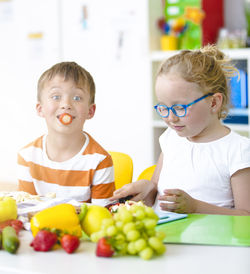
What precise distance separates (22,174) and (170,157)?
54 cm

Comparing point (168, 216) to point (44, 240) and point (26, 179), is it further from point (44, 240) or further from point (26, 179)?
point (26, 179)

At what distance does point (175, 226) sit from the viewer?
1225 millimetres

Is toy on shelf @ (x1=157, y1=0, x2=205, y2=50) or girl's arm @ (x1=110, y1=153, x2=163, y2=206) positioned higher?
toy on shelf @ (x1=157, y1=0, x2=205, y2=50)

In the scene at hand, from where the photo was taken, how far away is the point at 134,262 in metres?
0.98

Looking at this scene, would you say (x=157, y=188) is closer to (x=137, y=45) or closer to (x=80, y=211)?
(x=80, y=211)

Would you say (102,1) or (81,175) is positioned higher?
(102,1)

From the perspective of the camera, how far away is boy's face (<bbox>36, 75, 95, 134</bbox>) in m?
1.73

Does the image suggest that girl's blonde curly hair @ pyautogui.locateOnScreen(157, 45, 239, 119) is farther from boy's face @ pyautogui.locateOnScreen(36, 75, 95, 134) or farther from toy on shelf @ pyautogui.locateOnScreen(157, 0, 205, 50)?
toy on shelf @ pyautogui.locateOnScreen(157, 0, 205, 50)

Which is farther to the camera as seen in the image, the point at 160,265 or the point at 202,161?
the point at 202,161

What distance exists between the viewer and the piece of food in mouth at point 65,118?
1.72 meters

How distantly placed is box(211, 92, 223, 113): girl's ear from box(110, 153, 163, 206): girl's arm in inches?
13.3

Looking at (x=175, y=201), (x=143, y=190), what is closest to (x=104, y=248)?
(x=175, y=201)

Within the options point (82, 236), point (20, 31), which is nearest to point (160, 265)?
point (82, 236)

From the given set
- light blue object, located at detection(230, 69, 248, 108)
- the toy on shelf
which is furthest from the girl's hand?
the toy on shelf
